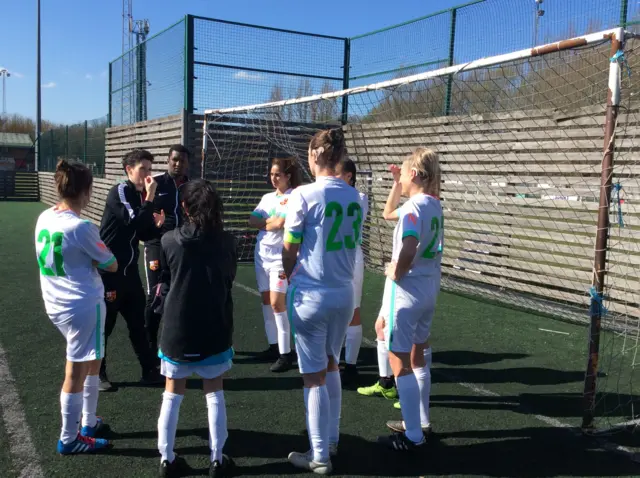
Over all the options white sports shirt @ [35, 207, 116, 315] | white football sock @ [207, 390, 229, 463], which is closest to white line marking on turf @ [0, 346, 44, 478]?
white sports shirt @ [35, 207, 116, 315]

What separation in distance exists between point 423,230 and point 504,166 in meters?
5.95

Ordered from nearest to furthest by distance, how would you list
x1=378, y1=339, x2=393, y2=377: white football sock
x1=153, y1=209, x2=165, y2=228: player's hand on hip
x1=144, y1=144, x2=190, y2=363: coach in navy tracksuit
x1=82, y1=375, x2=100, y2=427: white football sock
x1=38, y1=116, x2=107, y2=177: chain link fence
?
x1=82, y1=375, x2=100, y2=427: white football sock
x1=378, y1=339, x2=393, y2=377: white football sock
x1=153, y1=209, x2=165, y2=228: player's hand on hip
x1=144, y1=144, x2=190, y2=363: coach in navy tracksuit
x1=38, y1=116, x2=107, y2=177: chain link fence

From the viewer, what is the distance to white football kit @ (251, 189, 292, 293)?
4719 mm

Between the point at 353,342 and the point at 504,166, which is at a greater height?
the point at 504,166

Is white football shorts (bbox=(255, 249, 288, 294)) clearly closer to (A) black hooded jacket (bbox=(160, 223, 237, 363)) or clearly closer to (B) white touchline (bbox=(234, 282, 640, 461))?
(B) white touchline (bbox=(234, 282, 640, 461))

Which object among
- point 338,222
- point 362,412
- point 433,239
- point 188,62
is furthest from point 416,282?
point 188,62

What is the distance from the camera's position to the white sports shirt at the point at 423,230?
10.2 ft

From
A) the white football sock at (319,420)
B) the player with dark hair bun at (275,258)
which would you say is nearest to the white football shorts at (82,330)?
the white football sock at (319,420)

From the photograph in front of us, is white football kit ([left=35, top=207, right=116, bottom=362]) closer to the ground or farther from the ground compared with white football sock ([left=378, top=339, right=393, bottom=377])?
farther from the ground

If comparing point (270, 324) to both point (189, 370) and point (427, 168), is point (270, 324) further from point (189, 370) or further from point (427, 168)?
point (427, 168)

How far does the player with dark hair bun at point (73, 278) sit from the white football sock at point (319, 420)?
4.36 ft

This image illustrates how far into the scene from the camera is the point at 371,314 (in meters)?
6.97

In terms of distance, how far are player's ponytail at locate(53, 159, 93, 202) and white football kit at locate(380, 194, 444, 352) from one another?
191 cm

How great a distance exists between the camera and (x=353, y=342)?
466cm
